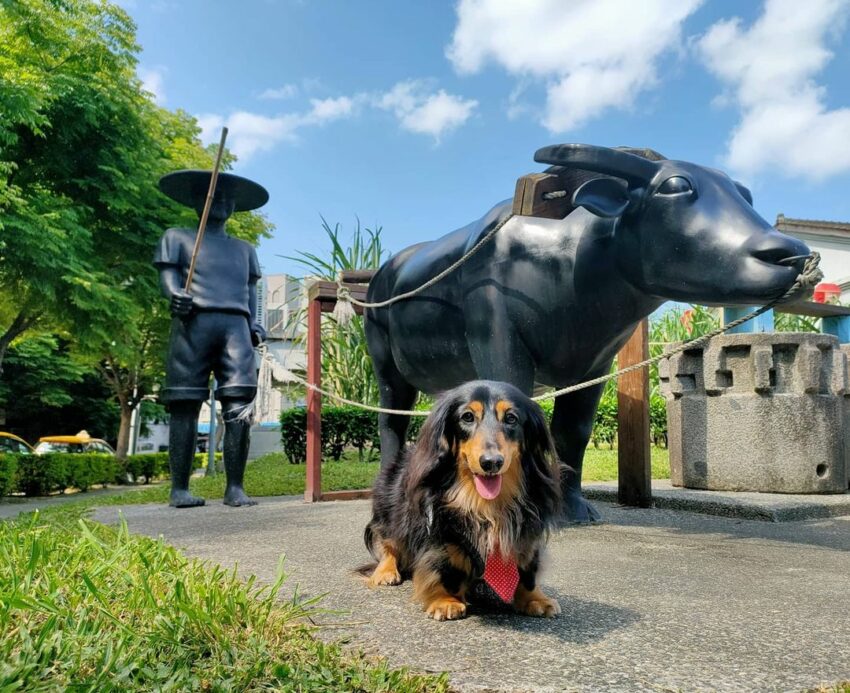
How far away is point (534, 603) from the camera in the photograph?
2115mm

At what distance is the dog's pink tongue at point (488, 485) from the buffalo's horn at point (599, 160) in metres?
1.56

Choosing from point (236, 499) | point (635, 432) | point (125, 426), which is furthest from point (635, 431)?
point (125, 426)

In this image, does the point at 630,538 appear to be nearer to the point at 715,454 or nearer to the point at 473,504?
the point at 473,504

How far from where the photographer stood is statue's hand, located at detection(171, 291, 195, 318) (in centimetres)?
502

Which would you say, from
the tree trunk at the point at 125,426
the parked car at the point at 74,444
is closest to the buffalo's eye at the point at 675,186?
the parked car at the point at 74,444

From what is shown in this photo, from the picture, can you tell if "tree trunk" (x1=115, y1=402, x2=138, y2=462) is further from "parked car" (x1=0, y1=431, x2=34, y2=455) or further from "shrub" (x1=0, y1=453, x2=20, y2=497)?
"shrub" (x1=0, y1=453, x2=20, y2=497)

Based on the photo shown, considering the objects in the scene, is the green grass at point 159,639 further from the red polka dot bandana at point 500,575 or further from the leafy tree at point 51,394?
the leafy tree at point 51,394

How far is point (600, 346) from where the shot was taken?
3.46 metres

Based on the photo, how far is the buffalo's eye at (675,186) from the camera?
2.96 metres

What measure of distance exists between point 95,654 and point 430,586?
893 mm

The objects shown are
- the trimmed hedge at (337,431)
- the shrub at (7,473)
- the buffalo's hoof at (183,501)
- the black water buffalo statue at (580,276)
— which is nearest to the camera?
the black water buffalo statue at (580,276)

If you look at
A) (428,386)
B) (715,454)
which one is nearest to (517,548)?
(428,386)

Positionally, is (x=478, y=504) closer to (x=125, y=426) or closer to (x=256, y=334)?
(x=256, y=334)

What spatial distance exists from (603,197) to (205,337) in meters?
3.18
